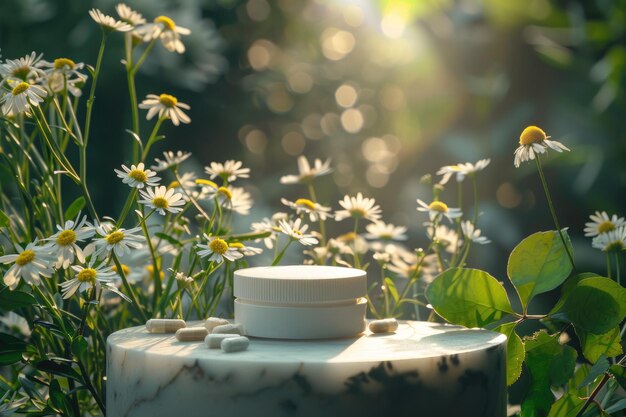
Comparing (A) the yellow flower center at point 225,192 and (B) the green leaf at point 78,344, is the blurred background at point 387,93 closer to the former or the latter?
(A) the yellow flower center at point 225,192

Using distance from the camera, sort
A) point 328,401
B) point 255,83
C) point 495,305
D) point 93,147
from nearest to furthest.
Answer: point 328,401 < point 495,305 < point 93,147 < point 255,83

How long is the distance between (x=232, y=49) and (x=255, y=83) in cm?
8

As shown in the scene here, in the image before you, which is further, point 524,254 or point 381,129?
point 381,129

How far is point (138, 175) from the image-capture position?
0.48m

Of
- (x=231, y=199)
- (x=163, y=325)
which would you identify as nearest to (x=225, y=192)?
(x=231, y=199)

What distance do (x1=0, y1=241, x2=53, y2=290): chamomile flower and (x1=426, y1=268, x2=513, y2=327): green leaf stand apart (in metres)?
0.23

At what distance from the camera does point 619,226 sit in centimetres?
53

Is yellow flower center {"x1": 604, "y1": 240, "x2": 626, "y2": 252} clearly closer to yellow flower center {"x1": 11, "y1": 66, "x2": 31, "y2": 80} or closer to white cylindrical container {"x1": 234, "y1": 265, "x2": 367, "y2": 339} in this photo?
white cylindrical container {"x1": 234, "y1": 265, "x2": 367, "y2": 339}

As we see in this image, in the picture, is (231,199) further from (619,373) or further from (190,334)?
(619,373)

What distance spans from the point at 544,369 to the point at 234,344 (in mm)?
210

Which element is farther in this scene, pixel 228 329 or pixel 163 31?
pixel 163 31

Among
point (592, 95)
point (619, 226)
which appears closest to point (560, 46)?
point (592, 95)

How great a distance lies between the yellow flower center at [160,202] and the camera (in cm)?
49

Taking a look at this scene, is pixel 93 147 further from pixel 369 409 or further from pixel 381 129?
pixel 369 409
